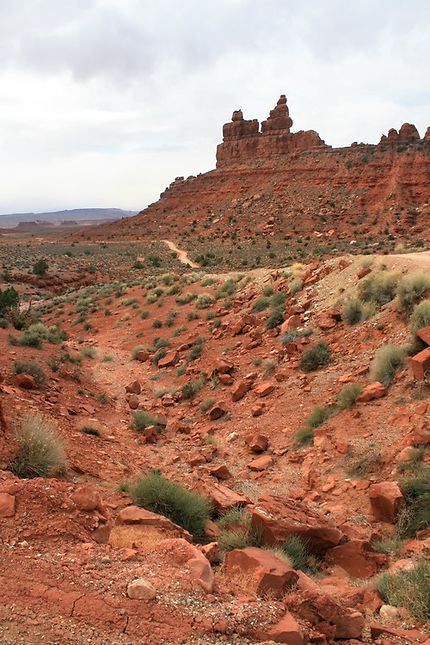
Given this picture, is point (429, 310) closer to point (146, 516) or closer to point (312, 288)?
point (312, 288)

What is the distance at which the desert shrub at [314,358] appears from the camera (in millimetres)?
12203

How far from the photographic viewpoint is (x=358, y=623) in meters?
4.37

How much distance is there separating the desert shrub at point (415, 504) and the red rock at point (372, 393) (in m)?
2.53

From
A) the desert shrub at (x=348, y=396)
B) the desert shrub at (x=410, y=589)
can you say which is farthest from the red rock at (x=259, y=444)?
the desert shrub at (x=410, y=589)

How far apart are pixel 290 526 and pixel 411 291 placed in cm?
716


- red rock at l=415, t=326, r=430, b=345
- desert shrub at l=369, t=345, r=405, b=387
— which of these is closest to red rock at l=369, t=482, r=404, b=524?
desert shrub at l=369, t=345, r=405, b=387

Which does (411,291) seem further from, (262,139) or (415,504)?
(262,139)

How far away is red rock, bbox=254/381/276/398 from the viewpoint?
39.6 ft

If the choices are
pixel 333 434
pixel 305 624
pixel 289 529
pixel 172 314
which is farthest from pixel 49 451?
pixel 172 314

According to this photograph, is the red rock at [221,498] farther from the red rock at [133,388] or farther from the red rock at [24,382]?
the red rock at [133,388]

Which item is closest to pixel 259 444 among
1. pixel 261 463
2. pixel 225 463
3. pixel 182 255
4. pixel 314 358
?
pixel 261 463

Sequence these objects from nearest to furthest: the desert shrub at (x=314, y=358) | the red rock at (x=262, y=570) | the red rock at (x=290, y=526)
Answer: the red rock at (x=262, y=570)
the red rock at (x=290, y=526)
the desert shrub at (x=314, y=358)

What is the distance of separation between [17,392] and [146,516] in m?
5.79

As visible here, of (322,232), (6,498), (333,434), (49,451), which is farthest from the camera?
(322,232)
